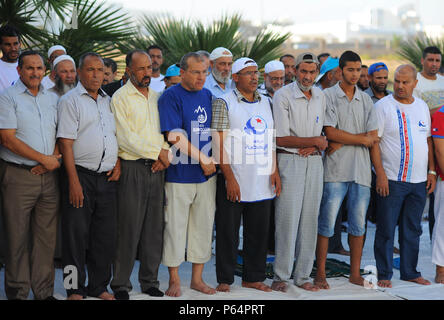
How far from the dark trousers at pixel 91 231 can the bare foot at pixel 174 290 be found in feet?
1.67

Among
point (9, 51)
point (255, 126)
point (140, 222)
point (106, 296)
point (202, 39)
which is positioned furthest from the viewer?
point (202, 39)

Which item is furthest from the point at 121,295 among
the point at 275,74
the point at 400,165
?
the point at 400,165

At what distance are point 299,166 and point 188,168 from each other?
37.8 inches

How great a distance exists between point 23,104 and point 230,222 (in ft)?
6.23

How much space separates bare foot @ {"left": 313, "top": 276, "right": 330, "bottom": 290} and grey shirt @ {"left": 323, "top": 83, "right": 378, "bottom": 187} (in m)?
0.87

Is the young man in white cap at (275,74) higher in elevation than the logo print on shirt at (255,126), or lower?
higher

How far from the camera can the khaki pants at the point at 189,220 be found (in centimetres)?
472

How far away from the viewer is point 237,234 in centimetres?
495

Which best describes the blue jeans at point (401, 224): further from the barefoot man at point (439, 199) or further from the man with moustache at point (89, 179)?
the man with moustache at point (89, 179)

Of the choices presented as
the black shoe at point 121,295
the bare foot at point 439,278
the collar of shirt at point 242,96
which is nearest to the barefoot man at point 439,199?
the bare foot at point 439,278

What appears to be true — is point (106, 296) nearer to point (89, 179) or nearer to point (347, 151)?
point (89, 179)

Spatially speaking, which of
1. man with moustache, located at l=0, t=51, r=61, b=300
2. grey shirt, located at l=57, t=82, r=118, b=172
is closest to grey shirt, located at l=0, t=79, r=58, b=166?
man with moustache, located at l=0, t=51, r=61, b=300

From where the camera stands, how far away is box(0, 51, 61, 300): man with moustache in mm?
4230
